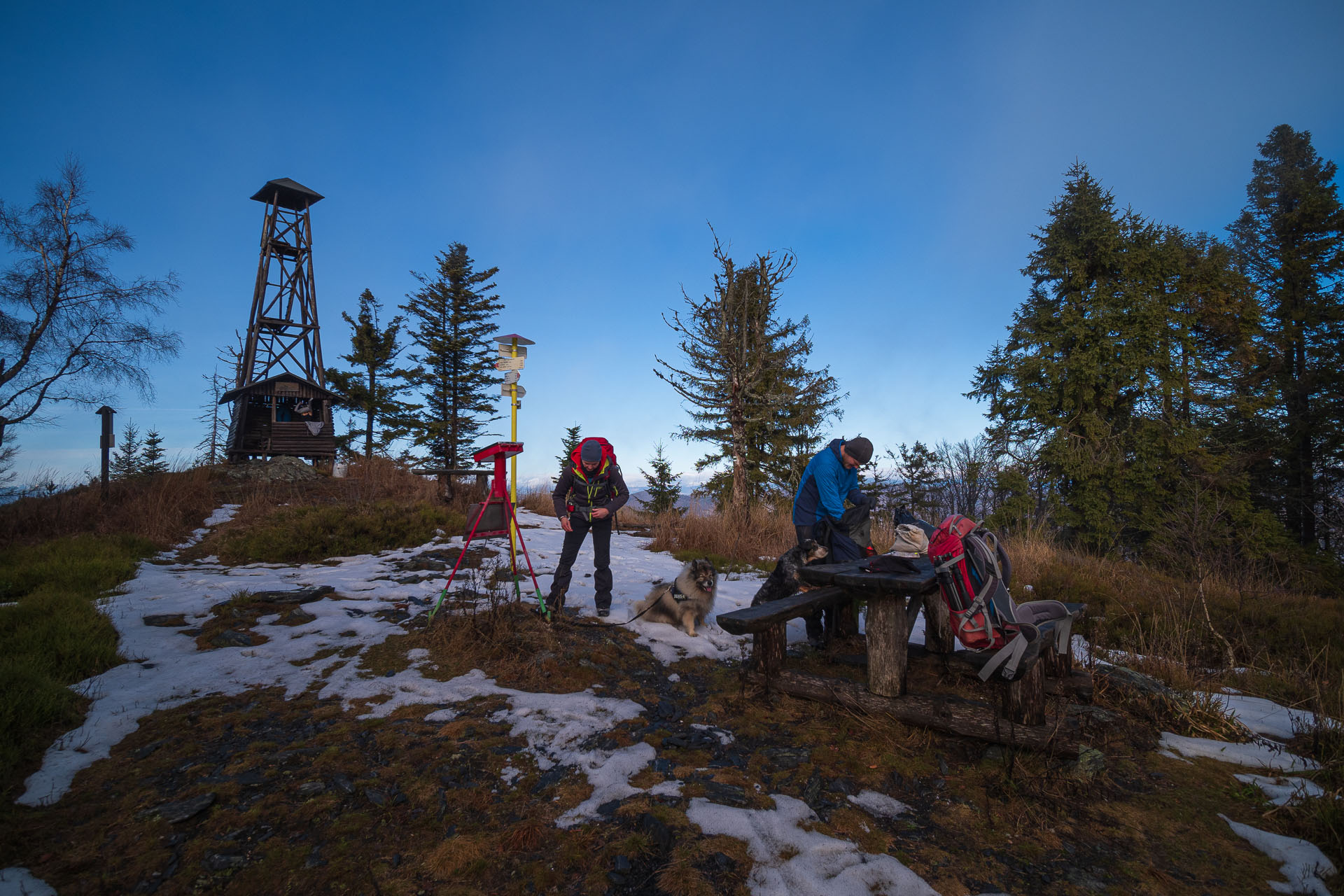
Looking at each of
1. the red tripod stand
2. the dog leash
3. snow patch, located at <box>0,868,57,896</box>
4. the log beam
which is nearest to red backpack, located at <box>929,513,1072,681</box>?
the log beam

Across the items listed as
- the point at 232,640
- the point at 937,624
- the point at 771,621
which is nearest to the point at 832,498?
the point at 937,624

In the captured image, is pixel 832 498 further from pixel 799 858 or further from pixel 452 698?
pixel 452 698

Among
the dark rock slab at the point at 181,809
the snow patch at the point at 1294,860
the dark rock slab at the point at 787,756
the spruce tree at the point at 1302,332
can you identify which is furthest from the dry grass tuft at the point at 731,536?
the spruce tree at the point at 1302,332

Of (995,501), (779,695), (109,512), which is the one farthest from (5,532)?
(995,501)

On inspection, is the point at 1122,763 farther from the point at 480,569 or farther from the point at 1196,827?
the point at 480,569

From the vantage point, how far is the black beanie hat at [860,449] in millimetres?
4930

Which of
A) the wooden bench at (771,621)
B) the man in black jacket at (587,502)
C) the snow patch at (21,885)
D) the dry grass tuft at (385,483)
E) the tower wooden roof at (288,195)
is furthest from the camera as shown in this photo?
the tower wooden roof at (288,195)

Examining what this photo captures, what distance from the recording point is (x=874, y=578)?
3520mm

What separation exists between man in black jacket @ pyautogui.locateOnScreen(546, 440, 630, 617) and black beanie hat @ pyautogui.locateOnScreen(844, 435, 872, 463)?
238 centimetres

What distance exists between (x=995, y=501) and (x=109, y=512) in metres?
25.6

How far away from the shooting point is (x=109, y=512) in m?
10.5

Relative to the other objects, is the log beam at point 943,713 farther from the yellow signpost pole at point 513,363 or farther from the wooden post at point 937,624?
the yellow signpost pole at point 513,363

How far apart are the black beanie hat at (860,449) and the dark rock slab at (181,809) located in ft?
16.4

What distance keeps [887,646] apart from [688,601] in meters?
2.49
